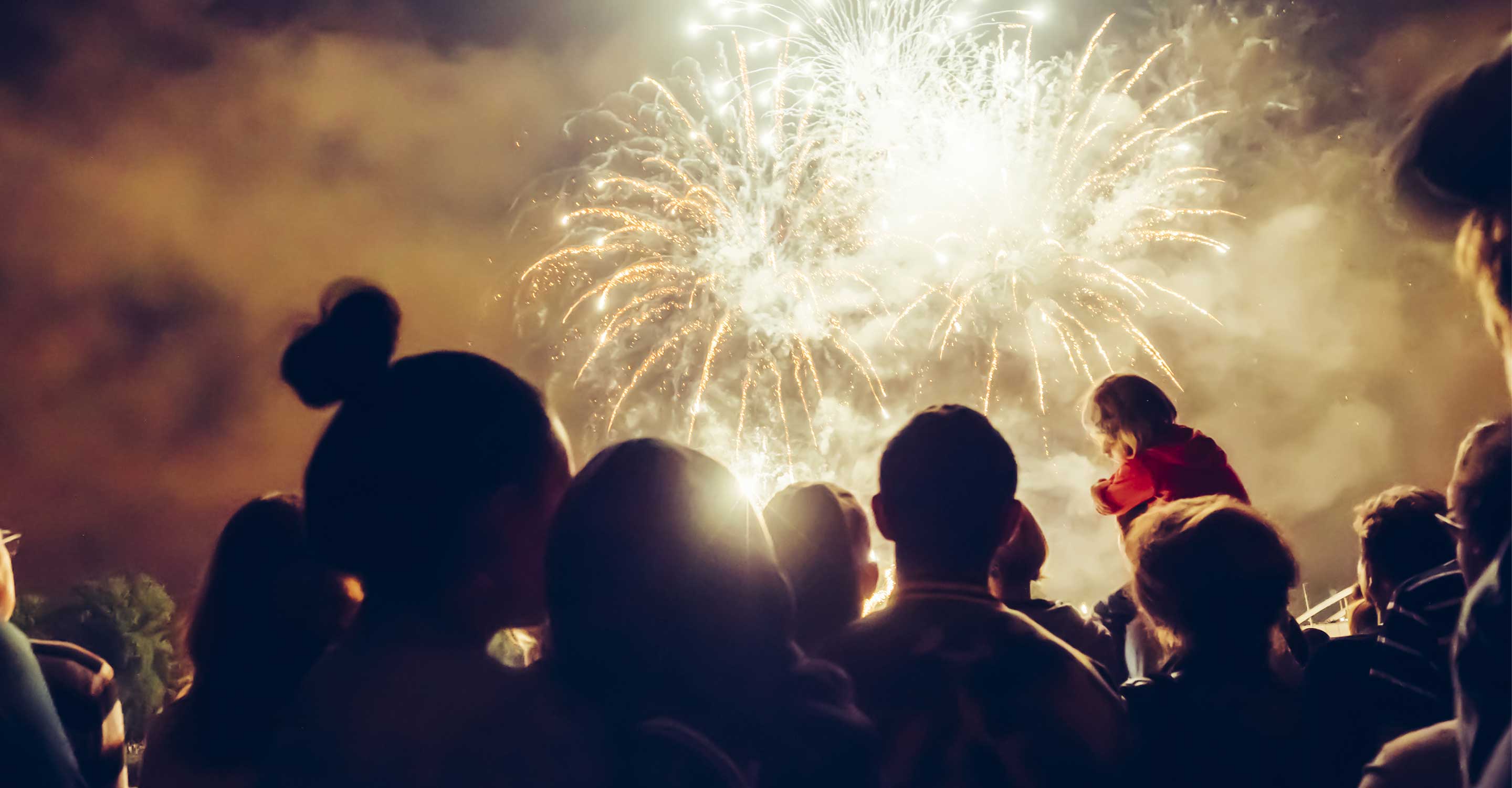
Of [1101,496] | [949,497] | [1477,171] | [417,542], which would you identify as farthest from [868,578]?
[1477,171]

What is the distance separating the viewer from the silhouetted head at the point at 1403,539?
11.9 ft

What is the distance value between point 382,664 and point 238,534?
1712 millimetres

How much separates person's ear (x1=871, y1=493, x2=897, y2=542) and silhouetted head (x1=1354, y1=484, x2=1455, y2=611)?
2418 millimetres

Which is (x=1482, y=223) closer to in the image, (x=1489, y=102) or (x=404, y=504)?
(x=1489, y=102)

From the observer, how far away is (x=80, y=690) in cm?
276

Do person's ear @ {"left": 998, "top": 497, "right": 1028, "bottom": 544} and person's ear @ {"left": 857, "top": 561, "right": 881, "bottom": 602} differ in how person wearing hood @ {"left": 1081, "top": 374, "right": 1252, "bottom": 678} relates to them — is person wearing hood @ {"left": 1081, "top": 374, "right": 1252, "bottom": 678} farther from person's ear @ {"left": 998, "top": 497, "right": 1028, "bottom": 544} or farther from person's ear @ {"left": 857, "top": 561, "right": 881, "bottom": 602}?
person's ear @ {"left": 998, "top": 497, "right": 1028, "bottom": 544}

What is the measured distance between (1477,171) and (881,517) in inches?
64.7

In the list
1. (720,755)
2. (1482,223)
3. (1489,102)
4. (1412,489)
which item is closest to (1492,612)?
(1482,223)

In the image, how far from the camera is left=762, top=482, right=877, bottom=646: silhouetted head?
3.22 meters

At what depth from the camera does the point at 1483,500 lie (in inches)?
86.5

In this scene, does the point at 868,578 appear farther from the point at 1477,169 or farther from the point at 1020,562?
the point at 1477,169

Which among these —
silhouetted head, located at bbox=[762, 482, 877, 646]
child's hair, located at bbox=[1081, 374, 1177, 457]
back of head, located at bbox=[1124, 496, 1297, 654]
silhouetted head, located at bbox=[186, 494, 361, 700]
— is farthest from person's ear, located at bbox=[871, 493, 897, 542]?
child's hair, located at bbox=[1081, 374, 1177, 457]

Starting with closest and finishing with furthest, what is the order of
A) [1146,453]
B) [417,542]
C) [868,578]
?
[417,542], [868,578], [1146,453]

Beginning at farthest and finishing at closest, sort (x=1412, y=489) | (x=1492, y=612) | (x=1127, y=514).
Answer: (x=1127, y=514)
(x=1412, y=489)
(x=1492, y=612)
